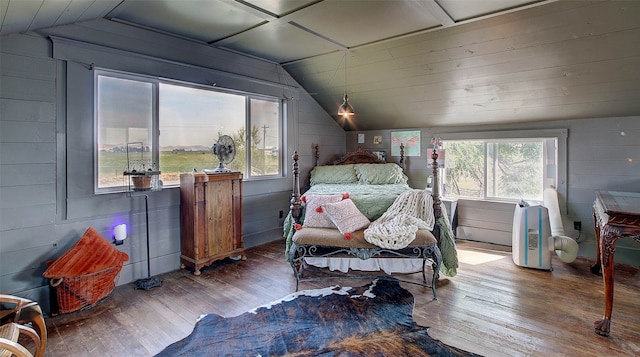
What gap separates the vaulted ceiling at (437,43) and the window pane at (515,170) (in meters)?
0.40

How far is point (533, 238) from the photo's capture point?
3.51m

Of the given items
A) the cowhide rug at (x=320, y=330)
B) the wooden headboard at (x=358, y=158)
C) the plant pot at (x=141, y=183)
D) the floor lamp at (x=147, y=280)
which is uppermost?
the wooden headboard at (x=358, y=158)

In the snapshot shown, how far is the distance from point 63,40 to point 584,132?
17.2ft

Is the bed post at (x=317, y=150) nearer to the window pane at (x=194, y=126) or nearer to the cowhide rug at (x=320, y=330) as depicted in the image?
the window pane at (x=194, y=126)

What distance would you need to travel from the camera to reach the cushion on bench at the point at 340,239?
2869 millimetres

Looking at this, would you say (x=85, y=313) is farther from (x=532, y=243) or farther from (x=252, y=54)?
(x=532, y=243)

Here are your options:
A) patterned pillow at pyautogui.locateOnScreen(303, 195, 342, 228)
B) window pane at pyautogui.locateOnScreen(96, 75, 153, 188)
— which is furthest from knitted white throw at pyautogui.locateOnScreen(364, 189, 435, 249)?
window pane at pyautogui.locateOnScreen(96, 75, 153, 188)

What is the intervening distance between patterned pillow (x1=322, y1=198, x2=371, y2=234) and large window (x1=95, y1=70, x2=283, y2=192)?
5.29 ft

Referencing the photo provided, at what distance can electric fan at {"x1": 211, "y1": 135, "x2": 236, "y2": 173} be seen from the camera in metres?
3.74

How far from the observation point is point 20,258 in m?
2.62

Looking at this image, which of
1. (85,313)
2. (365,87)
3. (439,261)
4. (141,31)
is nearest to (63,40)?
(141,31)

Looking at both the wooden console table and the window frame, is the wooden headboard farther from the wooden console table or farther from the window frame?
the wooden console table

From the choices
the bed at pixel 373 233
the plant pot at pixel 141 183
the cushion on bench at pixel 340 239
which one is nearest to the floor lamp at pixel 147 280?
the plant pot at pixel 141 183

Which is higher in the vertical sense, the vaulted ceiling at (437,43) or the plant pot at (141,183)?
the vaulted ceiling at (437,43)
